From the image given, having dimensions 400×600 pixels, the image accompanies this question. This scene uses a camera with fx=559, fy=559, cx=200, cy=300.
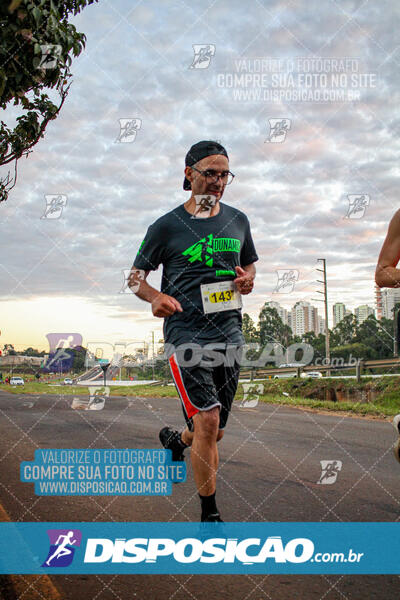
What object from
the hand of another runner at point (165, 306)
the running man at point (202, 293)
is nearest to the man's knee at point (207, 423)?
the running man at point (202, 293)

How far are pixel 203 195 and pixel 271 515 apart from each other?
2139 millimetres

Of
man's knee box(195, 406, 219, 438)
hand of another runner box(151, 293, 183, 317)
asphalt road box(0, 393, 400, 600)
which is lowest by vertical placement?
asphalt road box(0, 393, 400, 600)

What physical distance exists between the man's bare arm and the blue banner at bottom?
120cm

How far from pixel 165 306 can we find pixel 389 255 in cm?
127

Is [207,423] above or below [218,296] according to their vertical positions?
below

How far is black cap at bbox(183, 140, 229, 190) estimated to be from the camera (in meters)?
3.39

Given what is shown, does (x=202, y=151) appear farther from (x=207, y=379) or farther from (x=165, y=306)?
(x=207, y=379)

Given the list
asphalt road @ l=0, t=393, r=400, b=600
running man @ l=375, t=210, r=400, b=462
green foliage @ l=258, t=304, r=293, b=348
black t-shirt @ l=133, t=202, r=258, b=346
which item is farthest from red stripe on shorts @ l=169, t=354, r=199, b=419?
green foliage @ l=258, t=304, r=293, b=348

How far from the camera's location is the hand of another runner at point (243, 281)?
3.26 m

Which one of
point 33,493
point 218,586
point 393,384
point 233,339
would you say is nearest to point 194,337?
point 233,339

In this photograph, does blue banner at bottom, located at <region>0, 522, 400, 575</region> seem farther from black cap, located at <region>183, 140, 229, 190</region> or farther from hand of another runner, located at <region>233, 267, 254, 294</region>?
black cap, located at <region>183, 140, 229, 190</region>

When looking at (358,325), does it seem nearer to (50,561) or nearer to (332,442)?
(332,442)

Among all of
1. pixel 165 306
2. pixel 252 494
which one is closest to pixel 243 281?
pixel 165 306

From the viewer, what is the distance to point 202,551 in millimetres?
2938
